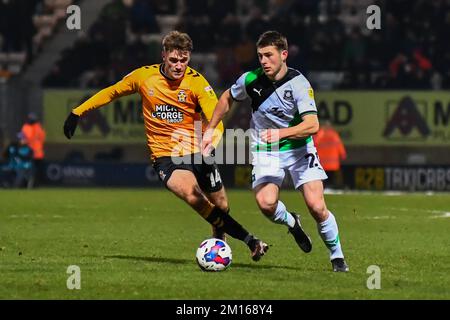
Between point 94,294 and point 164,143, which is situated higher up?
point 164,143

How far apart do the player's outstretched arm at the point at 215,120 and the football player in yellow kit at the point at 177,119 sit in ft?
1.88

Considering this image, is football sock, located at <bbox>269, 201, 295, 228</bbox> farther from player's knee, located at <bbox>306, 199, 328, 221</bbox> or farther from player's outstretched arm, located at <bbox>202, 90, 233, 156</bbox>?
player's outstretched arm, located at <bbox>202, 90, 233, 156</bbox>

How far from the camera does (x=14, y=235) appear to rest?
16.1 metres

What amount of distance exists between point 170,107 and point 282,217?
173cm

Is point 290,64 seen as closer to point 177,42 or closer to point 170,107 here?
point 170,107

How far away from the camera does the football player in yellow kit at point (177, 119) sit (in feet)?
41.4

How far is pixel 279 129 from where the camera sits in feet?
37.9

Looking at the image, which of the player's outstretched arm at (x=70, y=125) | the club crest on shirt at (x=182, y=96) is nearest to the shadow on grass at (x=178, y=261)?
the player's outstretched arm at (x=70, y=125)

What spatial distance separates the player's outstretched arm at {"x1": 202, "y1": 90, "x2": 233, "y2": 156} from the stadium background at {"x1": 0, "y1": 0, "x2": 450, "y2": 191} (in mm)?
18880

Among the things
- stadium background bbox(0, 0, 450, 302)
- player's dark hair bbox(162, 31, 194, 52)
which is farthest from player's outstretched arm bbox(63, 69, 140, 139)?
stadium background bbox(0, 0, 450, 302)

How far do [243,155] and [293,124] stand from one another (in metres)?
19.5
